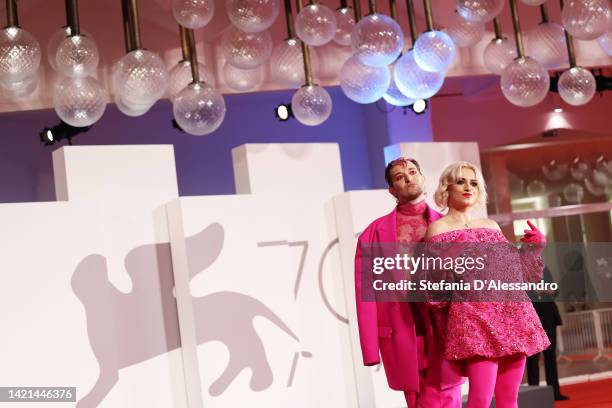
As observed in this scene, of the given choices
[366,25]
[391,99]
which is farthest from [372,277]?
[391,99]

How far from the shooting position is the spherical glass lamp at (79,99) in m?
4.40

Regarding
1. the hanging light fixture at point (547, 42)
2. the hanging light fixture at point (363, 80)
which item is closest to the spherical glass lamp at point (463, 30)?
the hanging light fixture at point (547, 42)

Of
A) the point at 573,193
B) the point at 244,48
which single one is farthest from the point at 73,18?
the point at 573,193

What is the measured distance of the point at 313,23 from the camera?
15.7 feet

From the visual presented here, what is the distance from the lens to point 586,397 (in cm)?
705

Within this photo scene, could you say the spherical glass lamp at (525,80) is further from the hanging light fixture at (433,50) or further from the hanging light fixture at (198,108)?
the hanging light fixture at (198,108)

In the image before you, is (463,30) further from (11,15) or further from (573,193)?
(573,193)

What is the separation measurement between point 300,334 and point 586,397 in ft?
8.79

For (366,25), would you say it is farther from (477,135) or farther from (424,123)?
(477,135)

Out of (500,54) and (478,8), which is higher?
(478,8)

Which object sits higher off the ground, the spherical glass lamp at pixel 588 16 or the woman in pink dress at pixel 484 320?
the spherical glass lamp at pixel 588 16

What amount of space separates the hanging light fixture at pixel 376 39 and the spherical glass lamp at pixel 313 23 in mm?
154

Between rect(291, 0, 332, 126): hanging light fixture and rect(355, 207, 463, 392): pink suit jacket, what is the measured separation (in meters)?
1.36

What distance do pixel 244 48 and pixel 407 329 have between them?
1739 mm
